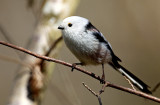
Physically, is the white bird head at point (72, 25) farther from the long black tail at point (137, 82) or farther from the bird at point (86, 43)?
the long black tail at point (137, 82)

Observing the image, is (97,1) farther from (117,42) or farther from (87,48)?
(87,48)

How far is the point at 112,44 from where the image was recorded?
2340mm

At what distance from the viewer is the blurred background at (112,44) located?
2174 millimetres

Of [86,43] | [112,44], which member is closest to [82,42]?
[86,43]

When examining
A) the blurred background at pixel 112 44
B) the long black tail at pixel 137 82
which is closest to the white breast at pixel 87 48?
the long black tail at pixel 137 82

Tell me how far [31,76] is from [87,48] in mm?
447

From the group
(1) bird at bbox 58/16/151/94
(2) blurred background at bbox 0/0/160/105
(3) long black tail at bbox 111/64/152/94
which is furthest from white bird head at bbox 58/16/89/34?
(2) blurred background at bbox 0/0/160/105

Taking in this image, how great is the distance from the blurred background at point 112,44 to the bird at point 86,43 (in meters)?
0.84

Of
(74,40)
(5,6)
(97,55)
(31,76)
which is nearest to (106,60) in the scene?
(97,55)

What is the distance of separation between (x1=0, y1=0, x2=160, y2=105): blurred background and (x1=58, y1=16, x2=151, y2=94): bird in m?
0.84

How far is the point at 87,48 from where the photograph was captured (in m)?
1.14

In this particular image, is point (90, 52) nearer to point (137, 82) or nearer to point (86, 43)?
point (86, 43)

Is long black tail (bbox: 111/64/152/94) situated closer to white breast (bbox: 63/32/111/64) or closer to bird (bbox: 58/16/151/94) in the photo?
bird (bbox: 58/16/151/94)

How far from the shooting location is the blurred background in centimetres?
A: 217
